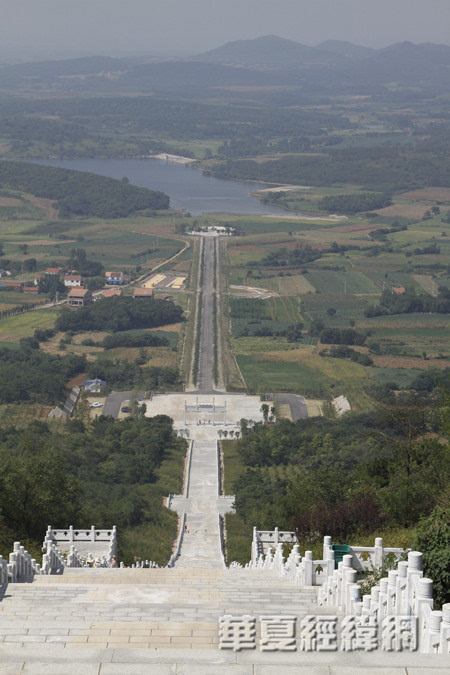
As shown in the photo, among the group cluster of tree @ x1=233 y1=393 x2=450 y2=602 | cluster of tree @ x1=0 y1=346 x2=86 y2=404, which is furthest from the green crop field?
Result: cluster of tree @ x1=233 y1=393 x2=450 y2=602

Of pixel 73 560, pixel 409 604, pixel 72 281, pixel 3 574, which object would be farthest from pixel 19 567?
pixel 72 281

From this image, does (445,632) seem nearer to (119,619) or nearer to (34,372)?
(119,619)

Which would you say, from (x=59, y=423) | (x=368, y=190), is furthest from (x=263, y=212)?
(x=59, y=423)

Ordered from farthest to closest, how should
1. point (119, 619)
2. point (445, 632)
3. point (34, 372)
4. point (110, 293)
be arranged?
point (110, 293) < point (34, 372) < point (119, 619) < point (445, 632)

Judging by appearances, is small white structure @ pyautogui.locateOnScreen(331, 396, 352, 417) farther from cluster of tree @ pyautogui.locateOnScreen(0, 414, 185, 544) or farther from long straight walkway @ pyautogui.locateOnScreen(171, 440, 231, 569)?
cluster of tree @ pyautogui.locateOnScreen(0, 414, 185, 544)

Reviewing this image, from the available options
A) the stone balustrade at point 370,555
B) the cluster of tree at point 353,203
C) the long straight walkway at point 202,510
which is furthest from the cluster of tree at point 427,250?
the stone balustrade at point 370,555

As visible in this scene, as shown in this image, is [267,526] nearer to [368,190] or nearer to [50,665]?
[50,665]

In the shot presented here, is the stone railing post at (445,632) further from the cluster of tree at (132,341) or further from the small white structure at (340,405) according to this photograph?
the cluster of tree at (132,341)
